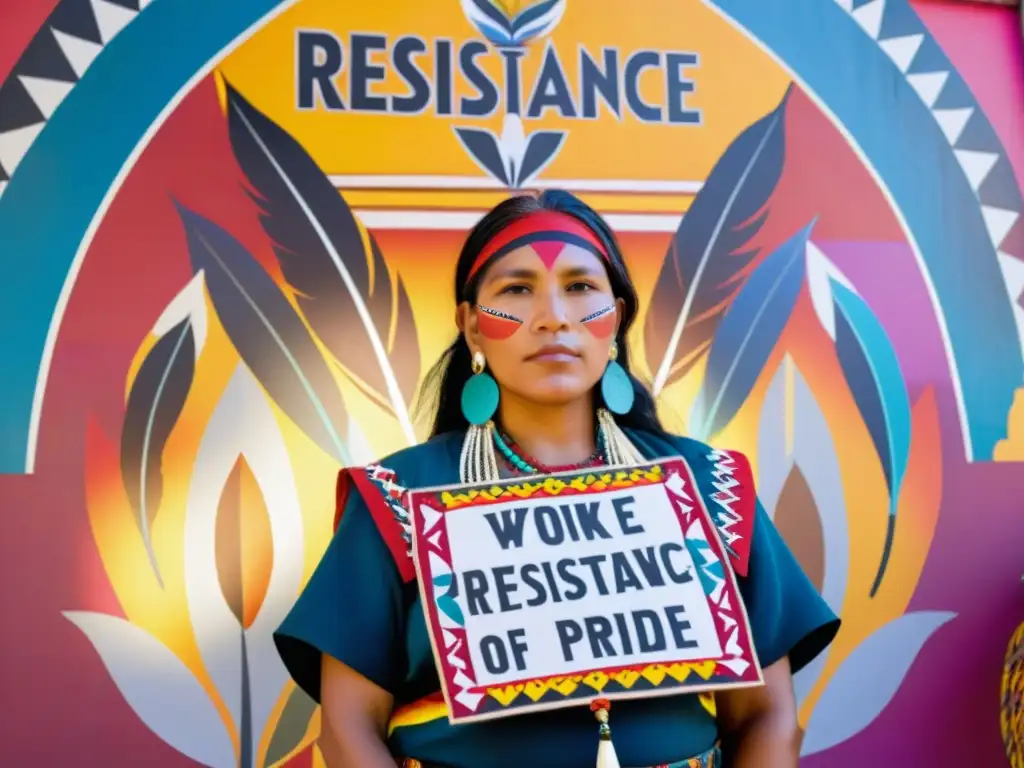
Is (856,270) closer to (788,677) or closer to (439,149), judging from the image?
(439,149)

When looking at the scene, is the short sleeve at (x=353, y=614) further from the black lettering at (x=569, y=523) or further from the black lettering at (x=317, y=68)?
the black lettering at (x=317, y=68)

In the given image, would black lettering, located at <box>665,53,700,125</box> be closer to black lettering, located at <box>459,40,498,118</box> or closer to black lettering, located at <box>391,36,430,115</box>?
black lettering, located at <box>459,40,498,118</box>

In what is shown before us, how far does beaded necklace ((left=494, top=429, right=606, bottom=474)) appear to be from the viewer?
1810 millimetres

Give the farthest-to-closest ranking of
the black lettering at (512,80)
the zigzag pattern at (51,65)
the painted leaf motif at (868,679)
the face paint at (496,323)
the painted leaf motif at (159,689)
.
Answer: the black lettering at (512,80) < the painted leaf motif at (868,679) < the zigzag pattern at (51,65) < the painted leaf motif at (159,689) < the face paint at (496,323)

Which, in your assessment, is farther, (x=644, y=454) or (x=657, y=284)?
(x=657, y=284)

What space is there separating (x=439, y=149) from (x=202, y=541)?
1.15 m

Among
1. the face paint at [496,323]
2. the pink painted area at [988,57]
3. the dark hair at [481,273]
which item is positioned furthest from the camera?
the pink painted area at [988,57]

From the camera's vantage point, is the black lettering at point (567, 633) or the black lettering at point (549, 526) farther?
the black lettering at point (549, 526)

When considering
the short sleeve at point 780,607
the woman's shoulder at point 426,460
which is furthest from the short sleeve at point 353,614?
the short sleeve at point 780,607

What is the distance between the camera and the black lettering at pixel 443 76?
2.78 meters

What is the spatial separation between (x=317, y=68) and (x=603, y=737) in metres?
1.92

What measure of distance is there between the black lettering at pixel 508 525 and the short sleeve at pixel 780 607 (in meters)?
0.39

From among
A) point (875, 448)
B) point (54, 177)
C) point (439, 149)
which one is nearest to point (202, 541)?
point (54, 177)

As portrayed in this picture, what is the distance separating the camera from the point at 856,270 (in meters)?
2.90
